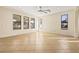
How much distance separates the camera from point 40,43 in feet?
14.1

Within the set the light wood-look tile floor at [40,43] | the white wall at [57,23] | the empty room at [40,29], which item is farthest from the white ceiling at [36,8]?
the light wood-look tile floor at [40,43]

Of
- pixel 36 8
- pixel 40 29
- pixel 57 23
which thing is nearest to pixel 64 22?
pixel 57 23

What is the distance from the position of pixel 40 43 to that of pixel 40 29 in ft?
1.39

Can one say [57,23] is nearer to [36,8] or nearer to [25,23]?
[36,8]

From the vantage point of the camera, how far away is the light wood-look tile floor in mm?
4188

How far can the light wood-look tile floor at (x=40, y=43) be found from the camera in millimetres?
4188

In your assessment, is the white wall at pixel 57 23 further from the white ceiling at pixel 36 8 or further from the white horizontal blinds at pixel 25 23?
the white horizontal blinds at pixel 25 23

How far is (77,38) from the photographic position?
4.29 meters

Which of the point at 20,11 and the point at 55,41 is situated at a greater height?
the point at 20,11
